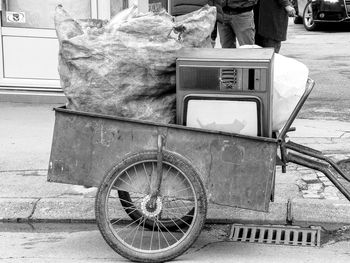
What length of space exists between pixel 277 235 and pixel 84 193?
5.70ft

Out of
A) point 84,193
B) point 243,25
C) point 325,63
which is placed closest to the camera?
point 84,193

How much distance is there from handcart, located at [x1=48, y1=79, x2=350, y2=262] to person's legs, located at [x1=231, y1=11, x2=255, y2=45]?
3.41 metres

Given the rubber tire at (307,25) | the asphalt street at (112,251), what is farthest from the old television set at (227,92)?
the rubber tire at (307,25)

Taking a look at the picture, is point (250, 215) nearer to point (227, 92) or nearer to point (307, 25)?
point (227, 92)

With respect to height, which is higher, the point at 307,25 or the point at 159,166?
the point at 307,25

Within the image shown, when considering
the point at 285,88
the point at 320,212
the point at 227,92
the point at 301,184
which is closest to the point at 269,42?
the point at 301,184

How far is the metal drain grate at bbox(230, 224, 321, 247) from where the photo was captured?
5.62 meters

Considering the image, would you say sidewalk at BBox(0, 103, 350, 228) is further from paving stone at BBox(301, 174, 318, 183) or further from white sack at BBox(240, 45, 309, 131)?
white sack at BBox(240, 45, 309, 131)

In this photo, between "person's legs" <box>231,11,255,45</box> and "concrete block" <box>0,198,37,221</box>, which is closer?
"concrete block" <box>0,198,37,221</box>

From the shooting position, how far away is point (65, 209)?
6348 millimetres

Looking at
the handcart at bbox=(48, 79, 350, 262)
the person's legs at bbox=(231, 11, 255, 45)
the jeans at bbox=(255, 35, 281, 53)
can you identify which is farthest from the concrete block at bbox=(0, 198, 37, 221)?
the jeans at bbox=(255, 35, 281, 53)

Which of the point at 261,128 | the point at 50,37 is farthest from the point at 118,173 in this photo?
the point at 50,37

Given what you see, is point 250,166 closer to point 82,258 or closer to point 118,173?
point 118,173

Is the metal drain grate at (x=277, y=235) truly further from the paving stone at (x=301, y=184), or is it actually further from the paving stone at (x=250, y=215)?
the paving stone at (x=301, y=184)
